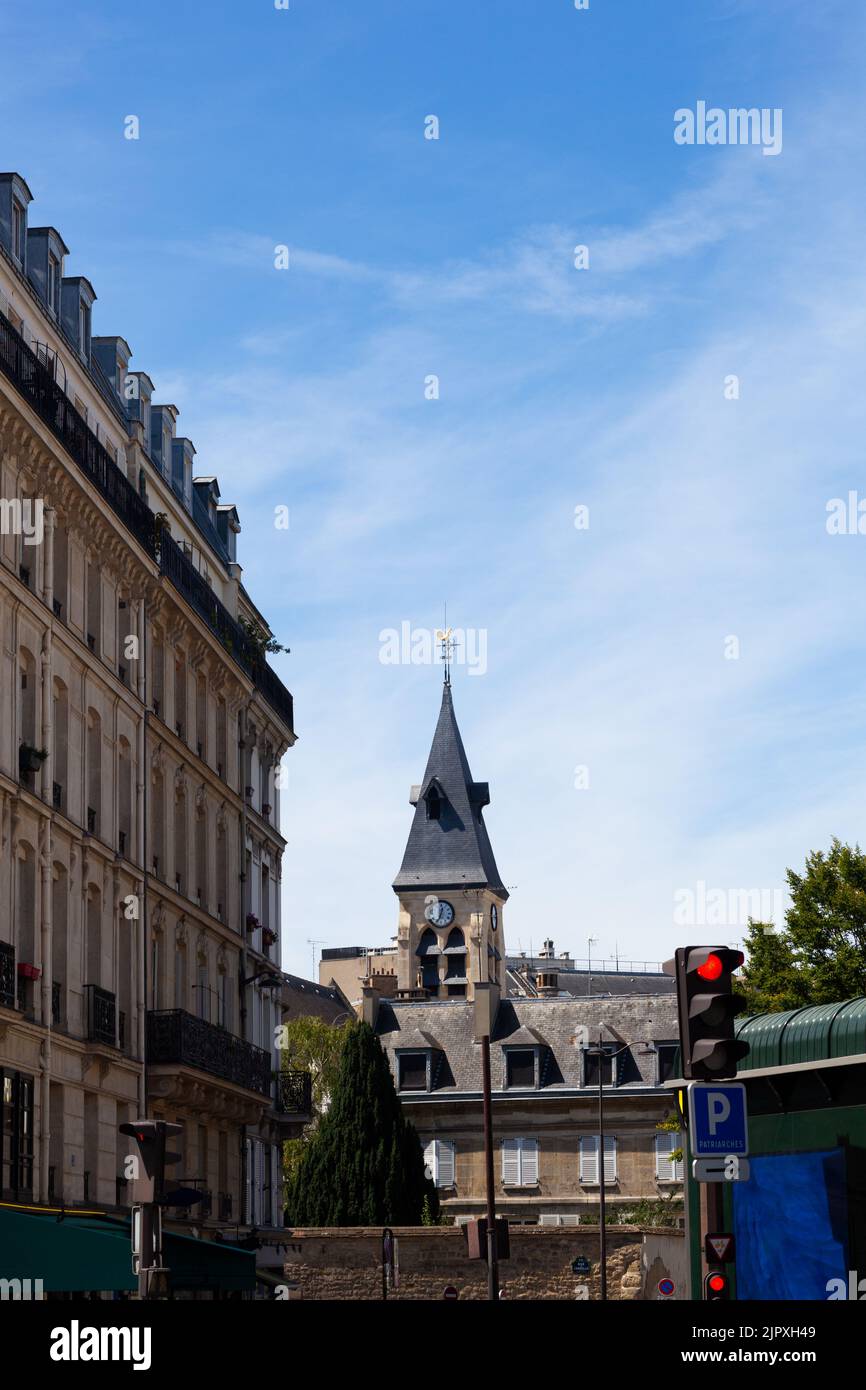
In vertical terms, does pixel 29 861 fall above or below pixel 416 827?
below

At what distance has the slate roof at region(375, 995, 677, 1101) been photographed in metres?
87.2

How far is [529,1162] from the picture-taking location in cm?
8438

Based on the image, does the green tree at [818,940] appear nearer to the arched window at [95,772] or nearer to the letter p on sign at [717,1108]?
the arched window at [95,772]

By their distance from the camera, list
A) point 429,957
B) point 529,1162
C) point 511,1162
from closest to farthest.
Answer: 1. point 529,1162
2. point 511,1162
3. point 429,957

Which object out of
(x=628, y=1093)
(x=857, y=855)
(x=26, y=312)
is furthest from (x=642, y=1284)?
(x=628, y=1093)

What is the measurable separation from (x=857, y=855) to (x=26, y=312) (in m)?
26.7

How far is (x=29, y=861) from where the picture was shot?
31.7 metres

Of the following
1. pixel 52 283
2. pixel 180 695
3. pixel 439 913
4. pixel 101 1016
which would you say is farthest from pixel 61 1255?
pixel 439 913

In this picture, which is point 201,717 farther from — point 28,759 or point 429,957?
point 429,957

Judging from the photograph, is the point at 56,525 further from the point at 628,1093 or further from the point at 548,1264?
the point at 628,1093

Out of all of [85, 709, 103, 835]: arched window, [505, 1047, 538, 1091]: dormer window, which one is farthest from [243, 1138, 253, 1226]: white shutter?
[505, 1047, 538, 1091]: dormer window

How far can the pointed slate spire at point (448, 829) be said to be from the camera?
125750 mm

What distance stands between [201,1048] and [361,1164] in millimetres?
29047
